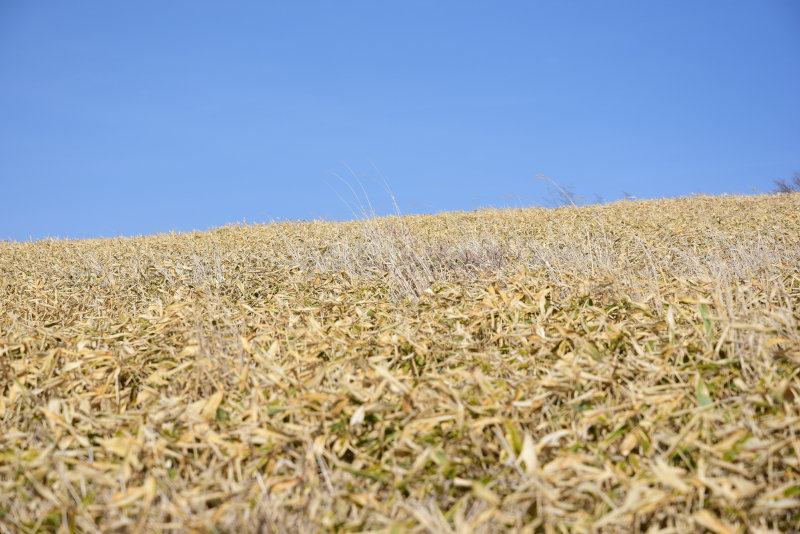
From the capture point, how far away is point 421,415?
2.02 meters

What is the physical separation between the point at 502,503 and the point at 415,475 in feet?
1.05

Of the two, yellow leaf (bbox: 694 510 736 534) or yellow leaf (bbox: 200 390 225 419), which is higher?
yellow leaf (bbox: 200 390 225 419)

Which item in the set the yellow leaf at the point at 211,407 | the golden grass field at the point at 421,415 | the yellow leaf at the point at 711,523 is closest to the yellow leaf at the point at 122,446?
the golden grass field at the point at 421,415

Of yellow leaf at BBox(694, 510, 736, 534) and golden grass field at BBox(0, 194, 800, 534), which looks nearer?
yellow leaf at BBox(694, 510, 736, 534)

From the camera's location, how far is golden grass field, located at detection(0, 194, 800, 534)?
1668 millimetres

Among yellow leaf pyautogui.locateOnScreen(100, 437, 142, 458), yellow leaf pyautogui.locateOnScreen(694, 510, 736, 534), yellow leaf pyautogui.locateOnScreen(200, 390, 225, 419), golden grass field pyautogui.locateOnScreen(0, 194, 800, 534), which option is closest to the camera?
yellow leaf pyautogui.locateOnScreen(694, 510, 736, 534)

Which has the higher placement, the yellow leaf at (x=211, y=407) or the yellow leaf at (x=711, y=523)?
the yellow leaf at (x=211, y=407)

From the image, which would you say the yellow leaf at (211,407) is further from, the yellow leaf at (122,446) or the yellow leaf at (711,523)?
the yellow leaf at (711,523)

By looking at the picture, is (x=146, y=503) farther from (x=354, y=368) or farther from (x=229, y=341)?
(x=229, y=341)

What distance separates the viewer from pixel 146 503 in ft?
A: 5.37

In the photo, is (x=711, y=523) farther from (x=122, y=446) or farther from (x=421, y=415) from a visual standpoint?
(x=122, y=446)

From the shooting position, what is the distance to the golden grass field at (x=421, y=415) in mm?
1668

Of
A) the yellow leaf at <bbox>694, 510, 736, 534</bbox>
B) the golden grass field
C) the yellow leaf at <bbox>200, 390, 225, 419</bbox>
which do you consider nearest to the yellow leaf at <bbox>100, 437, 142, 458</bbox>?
the golden grass field

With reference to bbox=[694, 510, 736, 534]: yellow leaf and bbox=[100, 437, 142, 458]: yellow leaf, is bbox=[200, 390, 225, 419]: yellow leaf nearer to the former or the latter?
bbox=[100, 437, 142, 458]: yellow leaf
